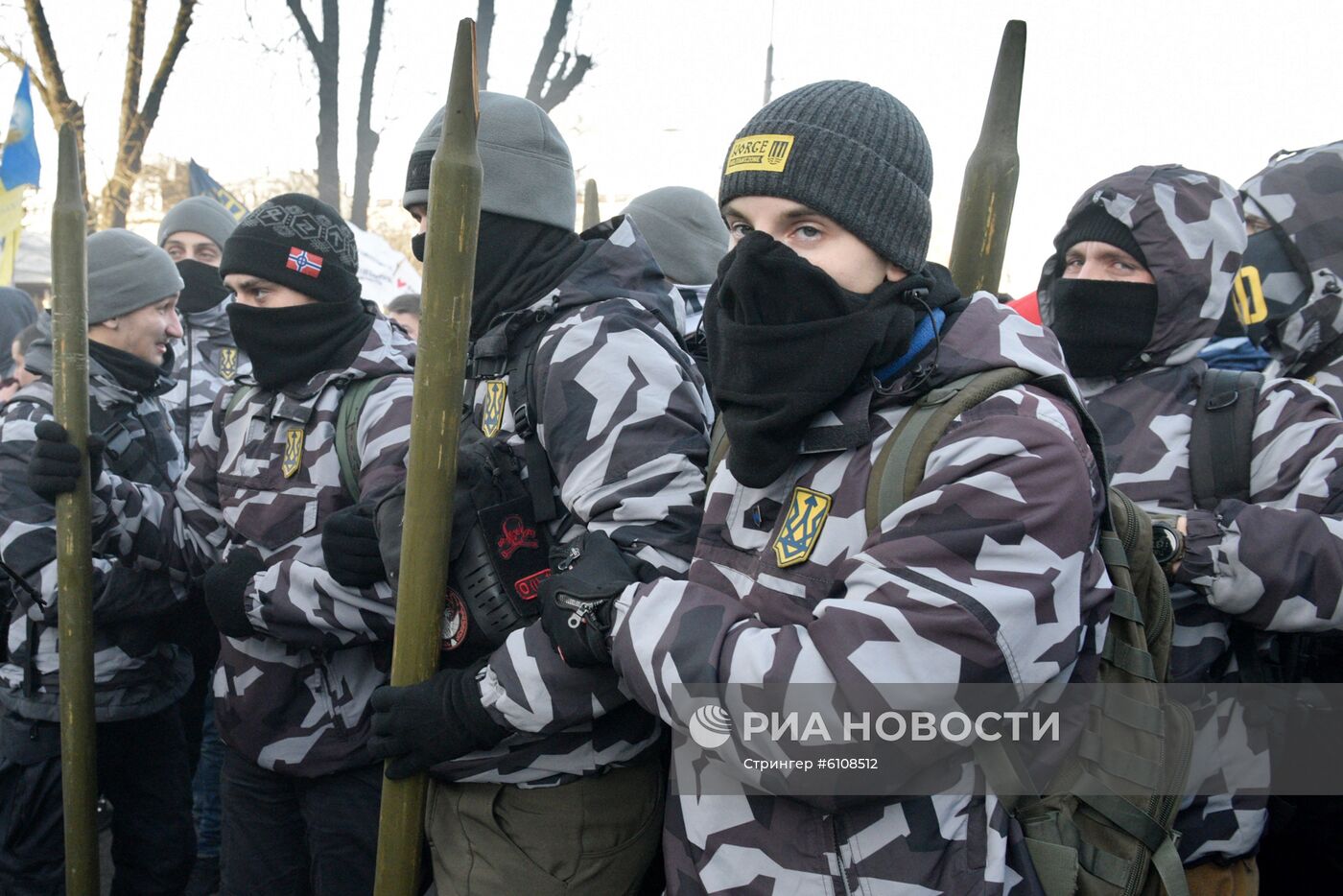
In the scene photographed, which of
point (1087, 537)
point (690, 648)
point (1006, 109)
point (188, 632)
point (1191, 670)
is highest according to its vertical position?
point (1006, 109)

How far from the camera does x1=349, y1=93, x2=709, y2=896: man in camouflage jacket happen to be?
1808mm

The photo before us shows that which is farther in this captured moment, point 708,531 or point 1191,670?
point 1191,670

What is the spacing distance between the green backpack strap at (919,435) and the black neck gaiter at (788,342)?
11cm

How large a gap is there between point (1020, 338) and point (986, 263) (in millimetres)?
431

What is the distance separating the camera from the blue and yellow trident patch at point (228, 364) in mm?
4828

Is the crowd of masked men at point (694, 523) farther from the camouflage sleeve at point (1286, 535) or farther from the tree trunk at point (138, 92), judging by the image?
the tree trunk at point (138, 92)

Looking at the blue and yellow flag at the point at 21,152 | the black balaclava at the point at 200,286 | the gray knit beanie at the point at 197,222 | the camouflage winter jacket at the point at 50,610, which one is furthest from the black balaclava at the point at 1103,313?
the blue and yellow flag at the point at 21,152

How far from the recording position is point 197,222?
5266 mm

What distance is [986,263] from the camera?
1886 mm

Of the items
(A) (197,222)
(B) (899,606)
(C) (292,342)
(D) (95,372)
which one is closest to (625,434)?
(B) (899,606)

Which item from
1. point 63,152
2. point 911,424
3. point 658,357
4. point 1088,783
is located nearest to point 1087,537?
point 911,424

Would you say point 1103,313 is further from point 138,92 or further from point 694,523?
point 138,92

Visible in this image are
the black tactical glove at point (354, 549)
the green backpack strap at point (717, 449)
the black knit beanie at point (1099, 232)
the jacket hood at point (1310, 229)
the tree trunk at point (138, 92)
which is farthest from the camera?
the tree trunk at point (138, 92)

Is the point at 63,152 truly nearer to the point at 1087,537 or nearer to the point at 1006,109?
the point at 1006,109
